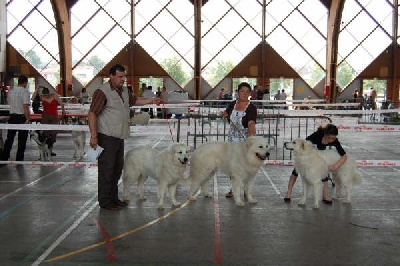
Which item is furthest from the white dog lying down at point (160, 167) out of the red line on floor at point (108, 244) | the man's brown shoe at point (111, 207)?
the red line on floor at point (108, 244)

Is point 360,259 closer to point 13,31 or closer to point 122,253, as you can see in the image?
point 122,253

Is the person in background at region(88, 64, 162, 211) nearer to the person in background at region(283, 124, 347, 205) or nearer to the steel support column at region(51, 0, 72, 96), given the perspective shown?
the person in background at region(283, 124, 347, 205)

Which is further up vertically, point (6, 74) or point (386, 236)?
point (6, 74)

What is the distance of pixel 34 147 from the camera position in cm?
1395

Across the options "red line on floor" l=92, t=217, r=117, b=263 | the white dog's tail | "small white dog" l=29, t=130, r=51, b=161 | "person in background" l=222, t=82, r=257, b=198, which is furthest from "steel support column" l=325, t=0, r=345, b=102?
"red line on floor" l=92, t=217, r=117, b=263

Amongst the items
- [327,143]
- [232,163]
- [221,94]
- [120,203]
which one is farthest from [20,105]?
[221,94]

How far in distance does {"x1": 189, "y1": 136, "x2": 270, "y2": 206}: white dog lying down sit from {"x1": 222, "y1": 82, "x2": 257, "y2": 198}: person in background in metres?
0.39

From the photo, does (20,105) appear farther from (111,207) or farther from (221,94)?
(221,94)

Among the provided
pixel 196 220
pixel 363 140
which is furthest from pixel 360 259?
pixel 363 140

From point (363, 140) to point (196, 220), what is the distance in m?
11.8

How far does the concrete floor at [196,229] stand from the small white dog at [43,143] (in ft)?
8.05

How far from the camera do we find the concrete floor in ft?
15.7

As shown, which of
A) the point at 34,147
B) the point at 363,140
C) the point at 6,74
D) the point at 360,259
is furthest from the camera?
the point at 6,74

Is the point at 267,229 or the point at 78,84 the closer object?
the point at 267,229
